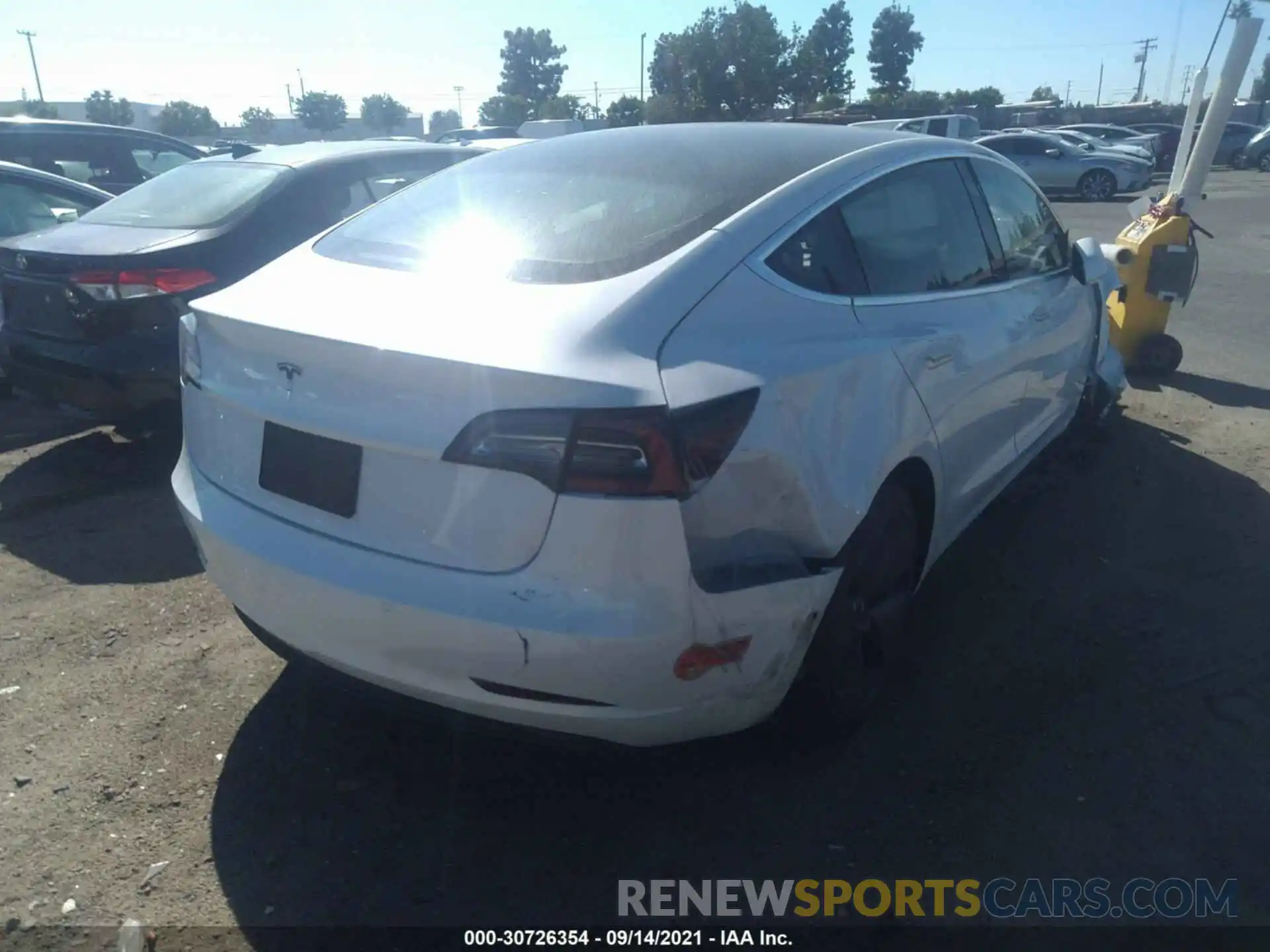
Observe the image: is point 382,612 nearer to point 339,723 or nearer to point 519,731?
point 519,731

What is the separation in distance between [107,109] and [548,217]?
73.5 metres

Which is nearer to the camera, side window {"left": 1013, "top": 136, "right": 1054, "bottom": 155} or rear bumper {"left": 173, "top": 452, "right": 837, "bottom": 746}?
rear bumper {"left": 173, "top": 452, "right": 837, "bottom": 746}

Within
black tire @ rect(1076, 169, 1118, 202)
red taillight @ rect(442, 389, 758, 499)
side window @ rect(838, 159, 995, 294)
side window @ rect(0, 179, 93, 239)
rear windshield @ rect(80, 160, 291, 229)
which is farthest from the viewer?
black tire @ rect(1076, 169, 1118, 202)

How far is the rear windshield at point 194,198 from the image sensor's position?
519 centimetres

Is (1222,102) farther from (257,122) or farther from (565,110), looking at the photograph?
(257,122)

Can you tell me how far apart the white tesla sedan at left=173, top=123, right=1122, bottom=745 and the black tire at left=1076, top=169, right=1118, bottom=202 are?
24121mm

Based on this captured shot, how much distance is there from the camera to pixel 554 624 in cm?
222

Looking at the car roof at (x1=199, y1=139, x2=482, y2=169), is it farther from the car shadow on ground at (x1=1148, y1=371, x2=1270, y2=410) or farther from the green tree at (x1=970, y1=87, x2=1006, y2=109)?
Answer: the green tree at (x1=970, y1=87, x2=1006, y2=109)

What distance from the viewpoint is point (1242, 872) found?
2613 mm

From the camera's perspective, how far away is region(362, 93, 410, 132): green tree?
71125 mm

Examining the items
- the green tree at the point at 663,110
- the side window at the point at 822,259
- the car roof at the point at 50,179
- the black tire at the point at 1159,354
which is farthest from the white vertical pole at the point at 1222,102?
the green tree at the point at 663,110

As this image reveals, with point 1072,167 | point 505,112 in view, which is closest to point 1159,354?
point 1072,167

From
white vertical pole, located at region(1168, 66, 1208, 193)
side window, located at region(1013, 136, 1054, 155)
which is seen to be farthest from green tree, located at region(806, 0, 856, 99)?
white vertical pole, located at region(1168, 66, 1208, 193)

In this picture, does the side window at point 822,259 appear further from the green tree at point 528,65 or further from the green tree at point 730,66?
the green tree at point 528,65
